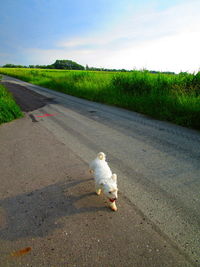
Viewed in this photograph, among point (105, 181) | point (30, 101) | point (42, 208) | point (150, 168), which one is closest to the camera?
point (105, 181)

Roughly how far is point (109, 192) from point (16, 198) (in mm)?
1718

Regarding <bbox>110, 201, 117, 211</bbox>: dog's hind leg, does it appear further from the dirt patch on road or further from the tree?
the tree

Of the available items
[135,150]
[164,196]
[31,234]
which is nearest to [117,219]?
[164,196]

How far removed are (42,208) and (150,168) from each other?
243 cm

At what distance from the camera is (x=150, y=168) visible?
382cm

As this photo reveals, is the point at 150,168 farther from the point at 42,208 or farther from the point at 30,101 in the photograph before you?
the point at 30,101

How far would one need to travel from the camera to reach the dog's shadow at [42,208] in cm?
231

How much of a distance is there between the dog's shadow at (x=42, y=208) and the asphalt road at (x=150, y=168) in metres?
0.15

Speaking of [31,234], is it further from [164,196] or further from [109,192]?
[164,196]

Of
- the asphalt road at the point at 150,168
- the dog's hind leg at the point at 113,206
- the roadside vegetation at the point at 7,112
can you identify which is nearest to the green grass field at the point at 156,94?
the asphalt road at the point at 150,168

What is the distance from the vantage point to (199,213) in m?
2.58

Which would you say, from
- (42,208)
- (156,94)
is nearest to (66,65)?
(156,94)

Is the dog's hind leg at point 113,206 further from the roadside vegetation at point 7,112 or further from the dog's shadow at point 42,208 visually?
the roadside vegetation at point 7,112

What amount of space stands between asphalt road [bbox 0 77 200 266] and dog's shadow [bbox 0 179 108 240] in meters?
0.15
